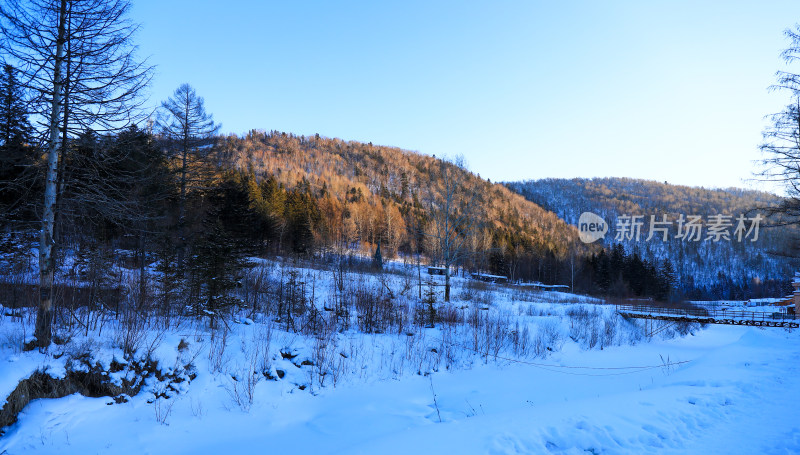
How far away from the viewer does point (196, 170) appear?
18.5m

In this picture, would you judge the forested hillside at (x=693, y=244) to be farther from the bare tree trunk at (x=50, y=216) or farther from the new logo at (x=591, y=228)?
the bare tree trunk at (x=50, y=216)

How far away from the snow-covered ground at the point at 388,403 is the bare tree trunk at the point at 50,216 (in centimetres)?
53

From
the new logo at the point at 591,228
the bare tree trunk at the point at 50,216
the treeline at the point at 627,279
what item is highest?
the new logo at the point at 591,228

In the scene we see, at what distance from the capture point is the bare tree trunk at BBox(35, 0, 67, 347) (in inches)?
256

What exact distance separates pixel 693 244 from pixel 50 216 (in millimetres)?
159622

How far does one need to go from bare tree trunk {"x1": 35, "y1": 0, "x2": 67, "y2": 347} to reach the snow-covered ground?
53 centimetres

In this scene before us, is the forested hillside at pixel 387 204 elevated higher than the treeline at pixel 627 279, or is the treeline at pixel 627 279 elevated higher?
the forested hillside at pixel 387 204

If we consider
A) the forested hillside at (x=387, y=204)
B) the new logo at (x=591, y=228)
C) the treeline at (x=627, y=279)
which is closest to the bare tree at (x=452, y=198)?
the forested hillside at (x=387, y=204)

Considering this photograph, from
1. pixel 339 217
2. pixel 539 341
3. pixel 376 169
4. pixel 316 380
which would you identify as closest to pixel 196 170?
pixel 316 380

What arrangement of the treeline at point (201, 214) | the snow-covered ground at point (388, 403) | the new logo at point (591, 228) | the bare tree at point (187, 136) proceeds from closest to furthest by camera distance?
the snow-covered ground at point (388, 403)
the treeline at point (201, 214)
the bare tree at point (187, 136)
the new logo at point (591, 228)

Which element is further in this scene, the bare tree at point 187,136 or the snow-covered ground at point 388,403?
the bare tree at point 187,136

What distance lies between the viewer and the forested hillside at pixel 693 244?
A: 96125mm

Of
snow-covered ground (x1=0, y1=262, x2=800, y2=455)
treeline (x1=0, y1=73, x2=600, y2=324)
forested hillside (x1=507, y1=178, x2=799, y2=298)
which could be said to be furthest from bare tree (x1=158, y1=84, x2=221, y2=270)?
forested hillside (x1=507, y1=178, x2=799, y2=298)

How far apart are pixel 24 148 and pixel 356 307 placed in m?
10.5
